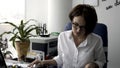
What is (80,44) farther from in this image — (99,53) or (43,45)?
(43,45)

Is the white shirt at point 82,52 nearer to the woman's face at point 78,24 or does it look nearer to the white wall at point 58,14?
the woman's face at point 78,24

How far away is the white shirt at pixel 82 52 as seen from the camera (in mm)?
1715

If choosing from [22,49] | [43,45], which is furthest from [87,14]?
[22,49]

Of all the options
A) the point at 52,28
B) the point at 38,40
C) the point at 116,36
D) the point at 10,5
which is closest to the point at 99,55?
the point at 38,40

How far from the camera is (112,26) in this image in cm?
276

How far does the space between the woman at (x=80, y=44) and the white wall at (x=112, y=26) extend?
1.05m

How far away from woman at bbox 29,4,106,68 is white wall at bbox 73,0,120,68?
105 centimetres

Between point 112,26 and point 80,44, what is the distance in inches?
46.1

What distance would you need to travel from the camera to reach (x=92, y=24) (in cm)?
168

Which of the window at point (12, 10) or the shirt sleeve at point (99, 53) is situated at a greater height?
the window at point (12, 10)

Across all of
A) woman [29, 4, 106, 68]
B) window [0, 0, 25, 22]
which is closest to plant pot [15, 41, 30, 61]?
woman [29, 4, 106, 68]

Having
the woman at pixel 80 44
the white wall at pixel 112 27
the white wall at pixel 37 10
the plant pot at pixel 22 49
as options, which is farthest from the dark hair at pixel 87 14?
the white wall at pixel 37 10

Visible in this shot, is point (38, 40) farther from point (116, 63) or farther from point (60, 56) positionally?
point (116, 63)

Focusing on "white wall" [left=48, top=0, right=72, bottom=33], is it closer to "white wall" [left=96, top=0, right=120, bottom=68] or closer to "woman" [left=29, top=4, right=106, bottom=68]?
"white wall" [left=96, top=0, right=120, bottom=68]
